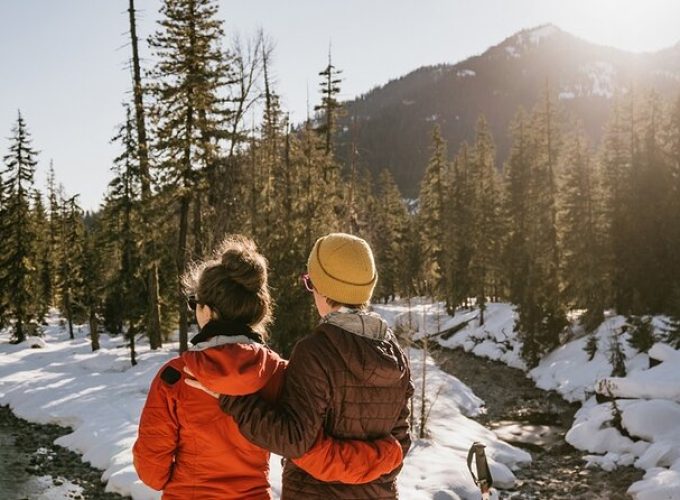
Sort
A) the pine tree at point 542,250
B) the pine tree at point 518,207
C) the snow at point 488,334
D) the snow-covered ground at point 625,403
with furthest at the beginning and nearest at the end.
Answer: the pine tree at point 518,207 → the snow at point 488,334 → the pine tree at point 542,250 → the snow-covered ground at point 625,403

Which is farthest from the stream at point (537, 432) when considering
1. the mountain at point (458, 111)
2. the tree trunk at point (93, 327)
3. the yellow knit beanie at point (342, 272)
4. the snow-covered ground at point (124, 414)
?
the mountain at point (458, 111)

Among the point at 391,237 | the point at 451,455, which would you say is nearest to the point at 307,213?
the point at 451,455

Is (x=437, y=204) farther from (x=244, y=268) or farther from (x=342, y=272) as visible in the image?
(x=244, y=268)

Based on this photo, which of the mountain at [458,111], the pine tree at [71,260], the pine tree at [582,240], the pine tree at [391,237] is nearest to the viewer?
the pine tree at [582,240]

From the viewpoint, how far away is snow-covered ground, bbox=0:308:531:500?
469 inches

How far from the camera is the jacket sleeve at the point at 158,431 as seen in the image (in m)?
2.56

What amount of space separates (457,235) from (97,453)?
32.6 m

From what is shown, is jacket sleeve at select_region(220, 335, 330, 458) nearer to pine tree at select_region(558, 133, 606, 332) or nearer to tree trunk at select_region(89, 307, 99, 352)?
pine tree at select_region(558, 133, 606, 332)

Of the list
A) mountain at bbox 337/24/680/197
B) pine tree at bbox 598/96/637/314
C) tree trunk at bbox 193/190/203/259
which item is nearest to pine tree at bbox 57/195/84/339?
tree trunk at bbox 193/190/203/259

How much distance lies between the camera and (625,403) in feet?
55.5

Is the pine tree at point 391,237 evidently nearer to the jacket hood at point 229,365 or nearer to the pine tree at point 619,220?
the pine tree at point 619,220

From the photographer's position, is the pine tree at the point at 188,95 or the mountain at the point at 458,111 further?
the mountain at the point at 458,111

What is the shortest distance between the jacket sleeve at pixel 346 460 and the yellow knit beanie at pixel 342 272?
2.12 feet

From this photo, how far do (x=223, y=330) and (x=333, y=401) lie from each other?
58cm
